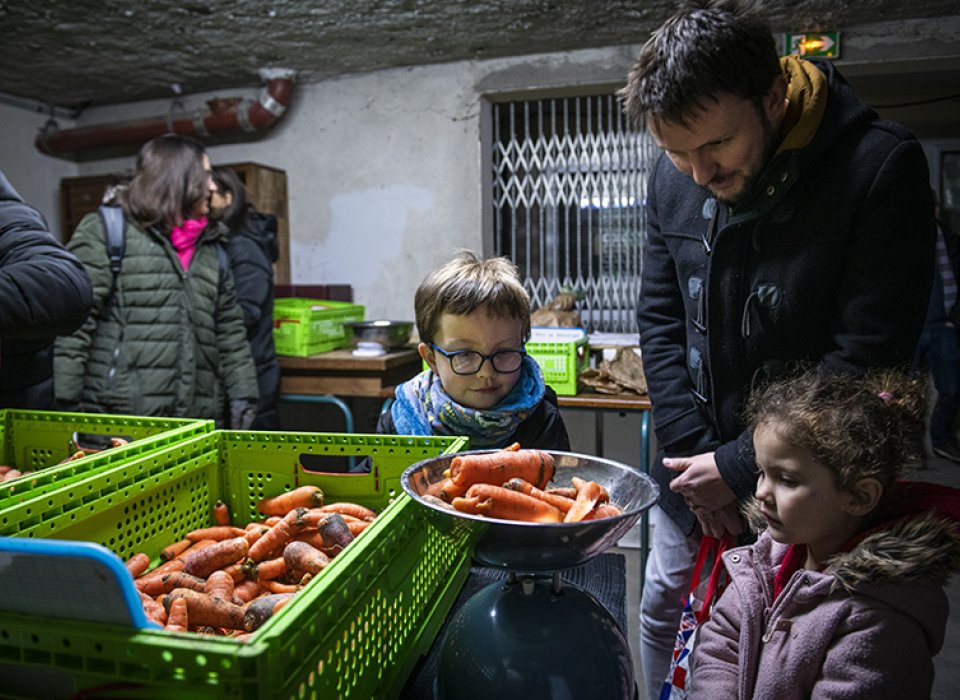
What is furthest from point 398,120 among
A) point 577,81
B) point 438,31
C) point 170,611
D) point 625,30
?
point 170,611

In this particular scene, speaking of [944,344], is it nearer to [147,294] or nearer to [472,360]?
[472,360]

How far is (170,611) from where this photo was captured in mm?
1044

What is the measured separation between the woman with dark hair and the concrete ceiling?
1.02m

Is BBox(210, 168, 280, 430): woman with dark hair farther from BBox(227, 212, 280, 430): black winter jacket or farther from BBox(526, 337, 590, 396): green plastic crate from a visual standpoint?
BBox(526, 337, 590, 396): green plastic crate

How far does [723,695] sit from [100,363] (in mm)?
2537

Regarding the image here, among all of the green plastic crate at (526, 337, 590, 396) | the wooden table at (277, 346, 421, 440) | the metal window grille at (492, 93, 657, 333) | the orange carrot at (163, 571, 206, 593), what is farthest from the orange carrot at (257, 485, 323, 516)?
the metal window grille at (492, 93, 657, 333)

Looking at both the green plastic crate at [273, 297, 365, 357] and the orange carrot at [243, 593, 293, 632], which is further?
the green plastic crate at [273, 297, 365, 357]

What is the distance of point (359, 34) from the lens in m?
3.83

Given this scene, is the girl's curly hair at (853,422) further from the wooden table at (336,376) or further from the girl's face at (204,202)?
the wooden table at (336,376)

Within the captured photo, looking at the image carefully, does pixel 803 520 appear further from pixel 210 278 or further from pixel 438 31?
pixel 438 31

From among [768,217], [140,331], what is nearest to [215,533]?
[768,217]

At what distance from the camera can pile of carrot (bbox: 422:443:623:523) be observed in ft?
2.72

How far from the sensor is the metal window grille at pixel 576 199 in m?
4.32

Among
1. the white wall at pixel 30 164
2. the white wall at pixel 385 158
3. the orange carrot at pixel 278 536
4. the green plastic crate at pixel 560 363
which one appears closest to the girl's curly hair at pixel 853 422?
the orange carrot at pixel 278 536
